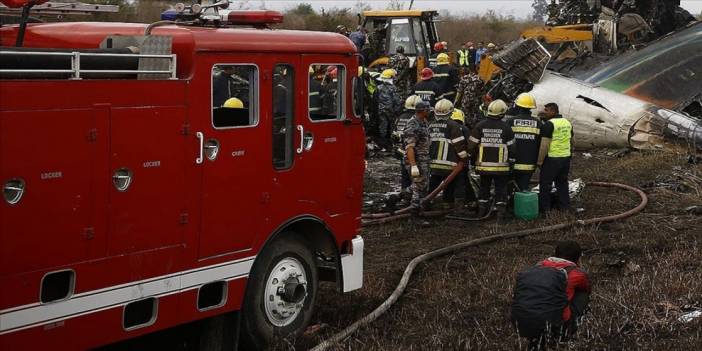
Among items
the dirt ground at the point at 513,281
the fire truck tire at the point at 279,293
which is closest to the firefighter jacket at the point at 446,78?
the dirt ground at the point at 513,281

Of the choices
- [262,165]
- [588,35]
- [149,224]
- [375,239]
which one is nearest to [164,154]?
[149,224]

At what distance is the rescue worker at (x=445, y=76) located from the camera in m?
21.1

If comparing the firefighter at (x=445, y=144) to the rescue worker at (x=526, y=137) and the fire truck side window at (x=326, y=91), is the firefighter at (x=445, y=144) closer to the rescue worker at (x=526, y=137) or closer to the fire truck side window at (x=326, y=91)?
the rescue worker at (x=526, y=137)

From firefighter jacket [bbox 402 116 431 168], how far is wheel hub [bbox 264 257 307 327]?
5369 mm

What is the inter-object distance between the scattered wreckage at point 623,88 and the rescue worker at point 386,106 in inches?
90.4

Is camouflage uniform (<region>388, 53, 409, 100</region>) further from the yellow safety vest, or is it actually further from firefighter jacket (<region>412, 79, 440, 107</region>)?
the yellow safety vest

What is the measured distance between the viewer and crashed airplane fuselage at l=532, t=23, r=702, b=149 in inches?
702

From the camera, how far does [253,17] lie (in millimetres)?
7785

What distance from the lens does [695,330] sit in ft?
24.1

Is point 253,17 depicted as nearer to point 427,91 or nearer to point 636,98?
point 427,91

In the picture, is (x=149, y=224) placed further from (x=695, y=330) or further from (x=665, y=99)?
(x=665, y=99)

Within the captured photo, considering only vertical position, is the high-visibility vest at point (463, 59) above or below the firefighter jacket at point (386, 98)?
above

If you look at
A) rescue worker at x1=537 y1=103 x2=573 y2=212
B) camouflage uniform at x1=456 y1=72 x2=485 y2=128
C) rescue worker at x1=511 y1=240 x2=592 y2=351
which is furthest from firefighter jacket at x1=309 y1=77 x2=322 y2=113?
camouflage uniform at x1=456 y1=72 x2=485 y2=128

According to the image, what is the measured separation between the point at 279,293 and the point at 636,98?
1280cm
